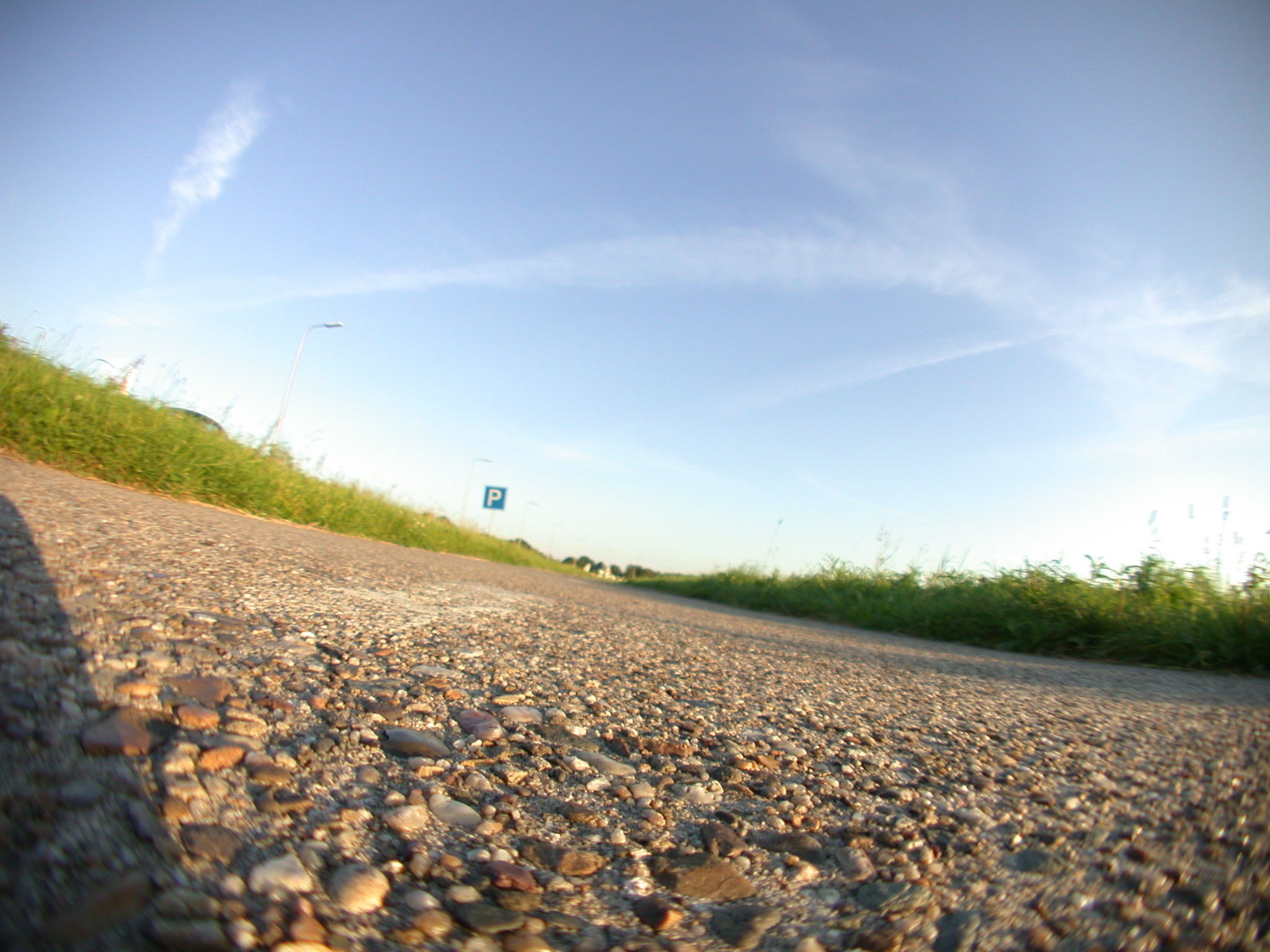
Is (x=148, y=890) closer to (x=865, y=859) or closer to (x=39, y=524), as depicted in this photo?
(x=865, y=859)

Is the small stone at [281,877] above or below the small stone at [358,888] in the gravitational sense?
above

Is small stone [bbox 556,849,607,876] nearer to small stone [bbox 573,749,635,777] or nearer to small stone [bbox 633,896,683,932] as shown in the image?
small stone [bbox 633,896,683,932]

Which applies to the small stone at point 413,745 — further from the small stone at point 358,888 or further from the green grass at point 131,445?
the green grass at point 131,445

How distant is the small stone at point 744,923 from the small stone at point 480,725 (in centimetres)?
64

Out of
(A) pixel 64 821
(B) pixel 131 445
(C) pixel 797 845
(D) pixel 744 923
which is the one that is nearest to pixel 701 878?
(D) pixel 744 923

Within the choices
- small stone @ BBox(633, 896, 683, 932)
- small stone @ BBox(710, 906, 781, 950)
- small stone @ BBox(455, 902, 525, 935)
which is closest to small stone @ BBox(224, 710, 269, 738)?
small stone @ BBox(455, 902, 525, 935)

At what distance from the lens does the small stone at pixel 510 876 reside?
0.84 m

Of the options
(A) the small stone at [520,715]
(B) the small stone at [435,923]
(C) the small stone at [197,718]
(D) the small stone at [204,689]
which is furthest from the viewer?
(A) the small stone at [520,715]

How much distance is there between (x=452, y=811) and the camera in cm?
100

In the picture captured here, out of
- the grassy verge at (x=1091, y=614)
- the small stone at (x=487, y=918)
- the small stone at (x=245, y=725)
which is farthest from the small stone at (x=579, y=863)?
the grassy verge at (x=1091, y=614)

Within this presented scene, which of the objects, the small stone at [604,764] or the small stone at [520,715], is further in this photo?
the small stone at [520,715]

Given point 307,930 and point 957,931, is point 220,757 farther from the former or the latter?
point 957,931

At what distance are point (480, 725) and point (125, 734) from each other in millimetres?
642

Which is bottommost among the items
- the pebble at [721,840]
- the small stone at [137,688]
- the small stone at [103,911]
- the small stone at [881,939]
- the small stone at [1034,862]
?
the pebble at [721,840]
